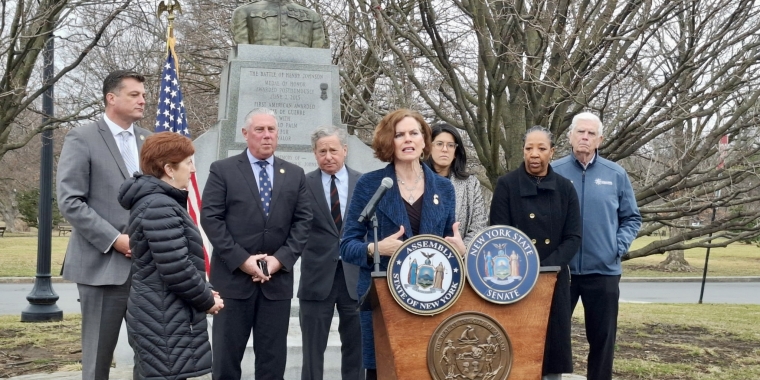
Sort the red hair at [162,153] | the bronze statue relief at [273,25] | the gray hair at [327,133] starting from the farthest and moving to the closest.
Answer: the bronze statue relief at [273,25] < the gray hair at [327,133] < the red hair at [162,153]

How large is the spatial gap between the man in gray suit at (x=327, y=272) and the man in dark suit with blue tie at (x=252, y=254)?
65cm

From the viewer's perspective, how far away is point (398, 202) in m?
4.57

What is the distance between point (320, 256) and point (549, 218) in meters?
1.87

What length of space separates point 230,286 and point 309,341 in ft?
3.41

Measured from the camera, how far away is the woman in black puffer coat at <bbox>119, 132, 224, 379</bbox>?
4.34m

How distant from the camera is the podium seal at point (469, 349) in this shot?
398cm

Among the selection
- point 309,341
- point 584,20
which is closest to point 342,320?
point 309,341

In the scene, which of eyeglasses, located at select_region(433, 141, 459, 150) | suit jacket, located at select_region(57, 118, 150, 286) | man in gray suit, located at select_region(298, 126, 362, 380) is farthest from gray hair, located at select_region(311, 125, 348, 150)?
suit jacket, located at select_region(57, 118, 150, 286)

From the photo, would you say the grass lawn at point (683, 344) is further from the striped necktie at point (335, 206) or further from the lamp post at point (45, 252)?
the lamp post at point (45, 252)

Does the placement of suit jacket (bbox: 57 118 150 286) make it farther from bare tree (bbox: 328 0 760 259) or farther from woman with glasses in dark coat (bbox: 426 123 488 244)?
bare tree (bbox: 328 0 760 259)

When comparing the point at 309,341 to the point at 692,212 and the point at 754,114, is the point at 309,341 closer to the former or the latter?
the point at 692,212

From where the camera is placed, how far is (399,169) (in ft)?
15.4

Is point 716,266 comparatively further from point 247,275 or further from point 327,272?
point 247,275

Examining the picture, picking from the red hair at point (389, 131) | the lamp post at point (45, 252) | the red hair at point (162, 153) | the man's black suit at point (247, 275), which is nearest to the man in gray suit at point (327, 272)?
the man's black suit at point (247, 275)
